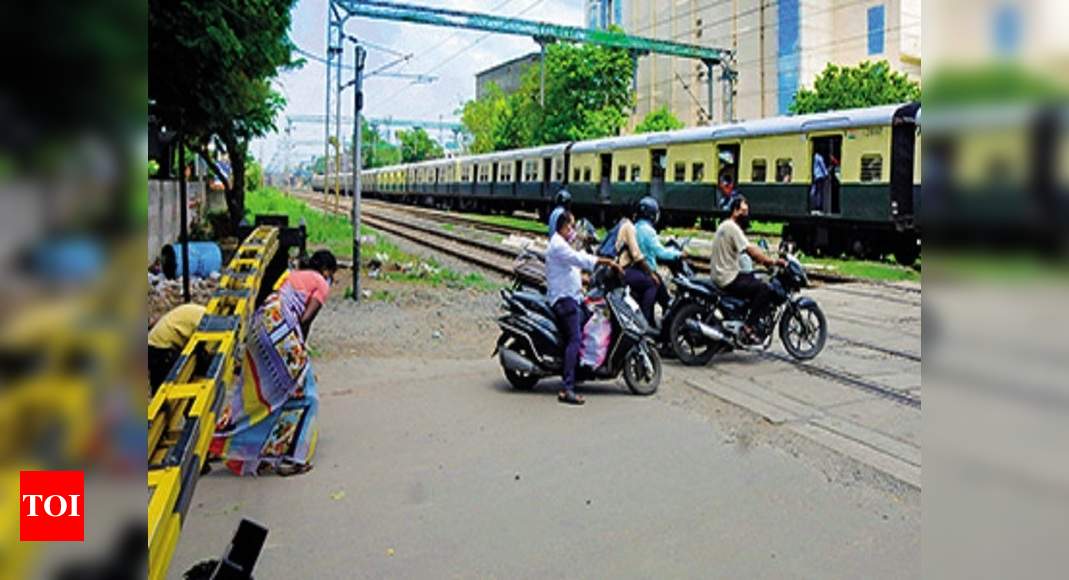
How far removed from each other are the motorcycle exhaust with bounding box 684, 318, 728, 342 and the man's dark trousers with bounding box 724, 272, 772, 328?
33 cm

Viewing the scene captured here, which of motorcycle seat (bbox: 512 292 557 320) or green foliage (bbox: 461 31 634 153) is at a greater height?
green foliage (bbox: 461 31 634 153)

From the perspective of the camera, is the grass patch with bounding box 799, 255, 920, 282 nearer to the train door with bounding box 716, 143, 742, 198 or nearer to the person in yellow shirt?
the train door with bounding box 716, 143, 742, 198

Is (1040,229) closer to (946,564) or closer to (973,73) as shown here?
(973,73)

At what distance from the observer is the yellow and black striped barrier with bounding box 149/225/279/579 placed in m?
1.65

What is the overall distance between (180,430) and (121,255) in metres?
1.61

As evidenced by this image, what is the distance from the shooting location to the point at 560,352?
21.3 ft

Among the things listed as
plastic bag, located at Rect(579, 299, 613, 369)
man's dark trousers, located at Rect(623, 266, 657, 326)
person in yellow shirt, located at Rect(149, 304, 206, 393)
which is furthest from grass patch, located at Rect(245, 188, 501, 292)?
person in yellow shirt, located at Rect(149, 304, 206, 393)

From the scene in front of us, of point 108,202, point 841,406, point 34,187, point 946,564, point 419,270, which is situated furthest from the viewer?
point 419,270

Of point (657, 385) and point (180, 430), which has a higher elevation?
point (180, 430)

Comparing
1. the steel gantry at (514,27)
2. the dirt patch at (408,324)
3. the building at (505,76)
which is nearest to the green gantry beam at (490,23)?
the steel gantry at (514,27)

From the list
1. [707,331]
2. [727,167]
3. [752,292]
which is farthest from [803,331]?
[727,167]

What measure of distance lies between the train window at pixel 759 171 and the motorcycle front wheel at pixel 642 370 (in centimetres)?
1331

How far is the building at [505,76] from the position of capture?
7225 cm

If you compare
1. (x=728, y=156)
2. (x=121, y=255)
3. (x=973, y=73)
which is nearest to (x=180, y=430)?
(x=121, y=255)
